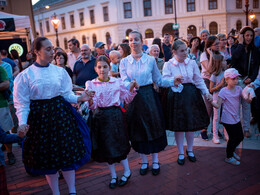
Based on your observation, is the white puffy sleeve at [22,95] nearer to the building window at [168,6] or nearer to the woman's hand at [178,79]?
the woman's hand at [178,79]

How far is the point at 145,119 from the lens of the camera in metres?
3.54

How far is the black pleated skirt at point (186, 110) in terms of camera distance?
3.79 m

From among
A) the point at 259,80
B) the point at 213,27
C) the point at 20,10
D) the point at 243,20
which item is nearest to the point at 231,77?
the point at 259,80

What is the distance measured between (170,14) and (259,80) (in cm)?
3292

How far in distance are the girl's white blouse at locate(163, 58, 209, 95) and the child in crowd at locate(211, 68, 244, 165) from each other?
0.41 meters

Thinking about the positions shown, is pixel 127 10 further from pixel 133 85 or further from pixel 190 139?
pixel 133 85

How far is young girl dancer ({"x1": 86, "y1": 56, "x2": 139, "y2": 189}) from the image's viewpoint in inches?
130

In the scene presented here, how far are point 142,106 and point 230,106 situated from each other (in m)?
1.50

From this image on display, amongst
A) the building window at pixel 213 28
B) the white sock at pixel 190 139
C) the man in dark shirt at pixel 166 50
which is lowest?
the white sock at pixel 190 139

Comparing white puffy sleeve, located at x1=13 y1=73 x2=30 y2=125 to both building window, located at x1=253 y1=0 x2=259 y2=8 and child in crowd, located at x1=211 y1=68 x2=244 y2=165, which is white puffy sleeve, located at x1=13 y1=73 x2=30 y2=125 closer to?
child in crowd, located at x1=211 y1=68 x2=244 y2=165

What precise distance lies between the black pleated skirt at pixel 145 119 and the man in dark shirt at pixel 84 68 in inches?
65.1

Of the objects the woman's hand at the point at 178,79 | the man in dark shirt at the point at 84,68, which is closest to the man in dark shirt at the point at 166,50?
the man in dark shirt at the point at 84,68

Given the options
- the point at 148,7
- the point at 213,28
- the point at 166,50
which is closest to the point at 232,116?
the point at 166,50

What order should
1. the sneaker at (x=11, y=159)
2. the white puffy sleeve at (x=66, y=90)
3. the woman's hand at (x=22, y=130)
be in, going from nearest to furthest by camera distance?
1. the woman's hand at (x=22, y=130)
2. the white puffy sleeve at (x=66, y=90)
3. the sneaker at (x=11, y=159)
